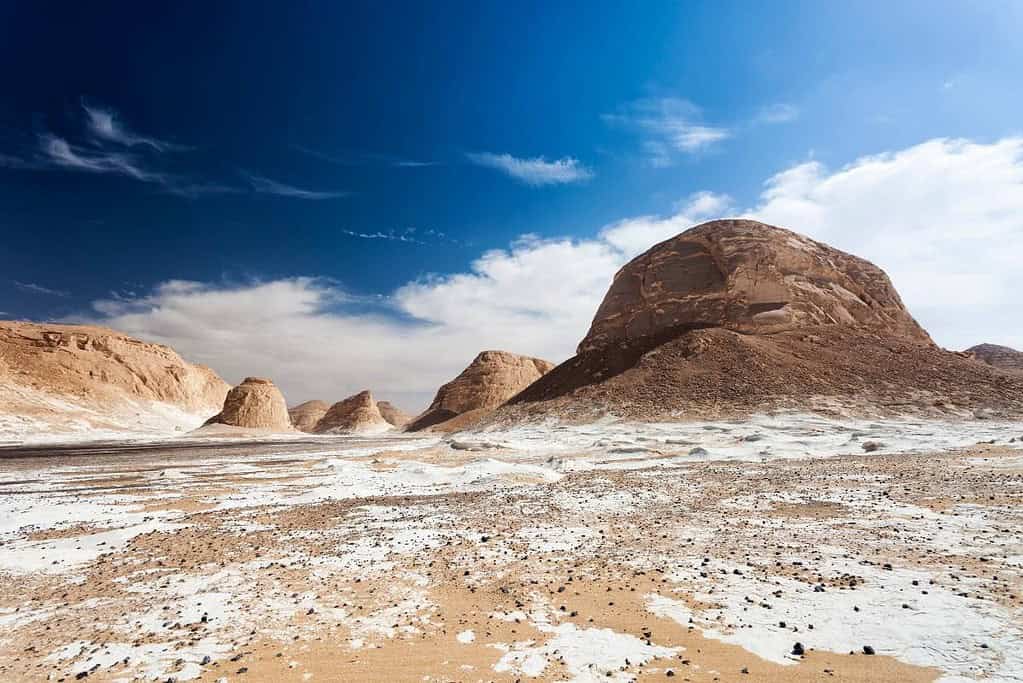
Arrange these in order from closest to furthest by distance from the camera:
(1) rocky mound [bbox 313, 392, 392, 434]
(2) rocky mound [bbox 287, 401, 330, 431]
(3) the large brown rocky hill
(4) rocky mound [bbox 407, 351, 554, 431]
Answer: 1. (3) the large brown rocky hill
2. (4) rocky mound [bbox 407, 351, 554, 431]
3. (1) rocky mound [bbox 313, 392, 392, 434]
4. (2) rocky mound [bbox 287, 401, 330, 431]

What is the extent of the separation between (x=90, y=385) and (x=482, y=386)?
69.0 meters

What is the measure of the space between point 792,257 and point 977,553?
57.6 m

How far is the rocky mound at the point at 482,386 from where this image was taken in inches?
3925

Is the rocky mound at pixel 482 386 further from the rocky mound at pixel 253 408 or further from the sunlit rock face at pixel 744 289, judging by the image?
the sunlit rock face at pixel 744 289

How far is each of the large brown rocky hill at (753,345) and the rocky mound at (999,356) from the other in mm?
44213

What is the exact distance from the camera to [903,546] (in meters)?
7.57

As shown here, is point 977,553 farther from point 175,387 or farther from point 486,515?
point 175,387

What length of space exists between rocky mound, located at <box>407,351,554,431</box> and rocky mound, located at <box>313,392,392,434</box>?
1566cm

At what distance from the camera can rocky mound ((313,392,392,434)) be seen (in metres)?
115

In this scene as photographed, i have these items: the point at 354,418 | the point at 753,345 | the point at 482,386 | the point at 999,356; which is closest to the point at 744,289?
the point at 753,345

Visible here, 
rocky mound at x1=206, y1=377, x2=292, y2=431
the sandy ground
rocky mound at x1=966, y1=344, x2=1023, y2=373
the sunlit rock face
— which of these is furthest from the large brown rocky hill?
rocky mound at x1=206, y1=377, x2=292, y2=431

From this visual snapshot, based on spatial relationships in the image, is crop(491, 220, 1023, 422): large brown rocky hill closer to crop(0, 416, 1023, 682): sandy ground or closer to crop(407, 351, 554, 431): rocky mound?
crop(0, 416, 1023, 682): sandy ground

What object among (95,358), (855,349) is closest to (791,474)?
(855,349)

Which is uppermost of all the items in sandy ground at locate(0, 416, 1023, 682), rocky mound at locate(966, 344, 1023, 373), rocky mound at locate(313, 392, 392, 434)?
rocky mound at locate(966, 344, 1023, 373)
